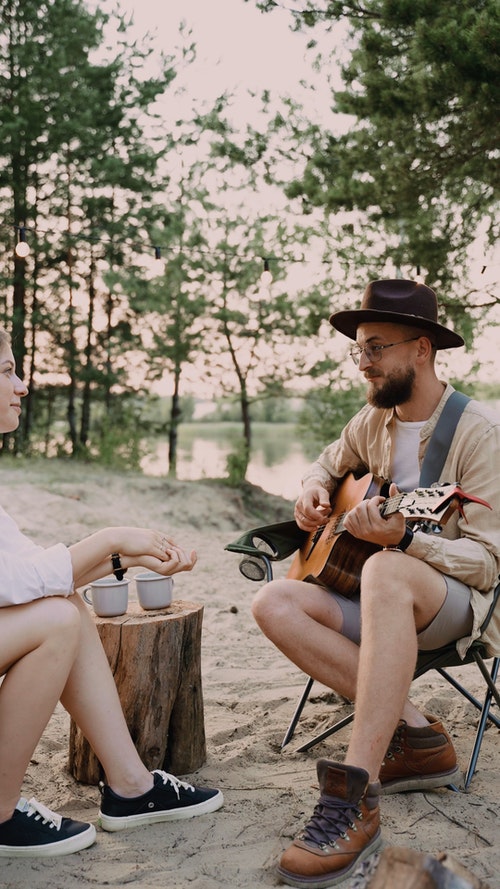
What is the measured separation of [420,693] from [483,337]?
8588 millimetres

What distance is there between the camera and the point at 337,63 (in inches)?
299

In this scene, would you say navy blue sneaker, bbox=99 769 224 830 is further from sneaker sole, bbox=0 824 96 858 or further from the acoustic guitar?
the acoustic guitar

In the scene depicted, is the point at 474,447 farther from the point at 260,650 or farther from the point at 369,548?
the point at 260,650

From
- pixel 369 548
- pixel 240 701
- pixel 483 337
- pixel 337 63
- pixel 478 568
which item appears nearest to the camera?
pixel 478 568

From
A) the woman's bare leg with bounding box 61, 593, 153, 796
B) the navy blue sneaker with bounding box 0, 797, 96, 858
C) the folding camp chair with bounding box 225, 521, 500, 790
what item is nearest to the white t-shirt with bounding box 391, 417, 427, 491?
the folding camp chair with bounding box 225, 521, 500, 790

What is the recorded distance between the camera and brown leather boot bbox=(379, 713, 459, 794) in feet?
8.12

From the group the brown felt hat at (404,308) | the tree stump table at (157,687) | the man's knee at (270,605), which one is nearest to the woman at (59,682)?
the tree stump table at (157,687)

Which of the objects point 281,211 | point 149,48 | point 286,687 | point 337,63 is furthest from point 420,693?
point 149,48

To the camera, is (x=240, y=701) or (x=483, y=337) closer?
(x=240, y=701)

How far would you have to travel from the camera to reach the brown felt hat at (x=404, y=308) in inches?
105

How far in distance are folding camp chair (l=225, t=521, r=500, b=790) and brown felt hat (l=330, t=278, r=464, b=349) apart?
830 mm

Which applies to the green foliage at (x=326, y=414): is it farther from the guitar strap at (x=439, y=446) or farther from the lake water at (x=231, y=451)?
the guitar strap at (x=439, y=446)

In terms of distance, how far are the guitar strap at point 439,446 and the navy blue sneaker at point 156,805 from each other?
1.14 m

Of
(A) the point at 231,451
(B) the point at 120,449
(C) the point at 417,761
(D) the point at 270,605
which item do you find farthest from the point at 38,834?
(A) the point at 231,451
